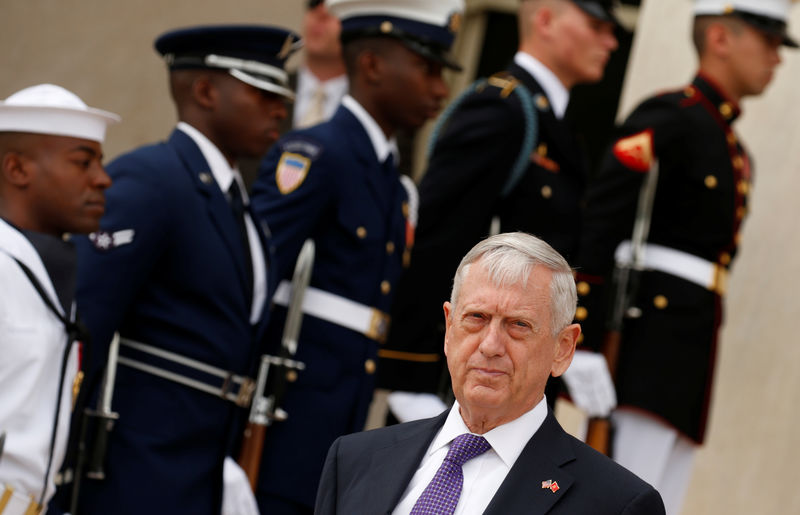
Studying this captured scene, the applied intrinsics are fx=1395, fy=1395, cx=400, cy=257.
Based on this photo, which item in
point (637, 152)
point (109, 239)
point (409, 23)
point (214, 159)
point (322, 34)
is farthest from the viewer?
point (322, 34)

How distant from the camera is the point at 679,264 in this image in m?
5.09

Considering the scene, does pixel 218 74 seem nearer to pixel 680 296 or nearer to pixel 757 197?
pixel 680 296

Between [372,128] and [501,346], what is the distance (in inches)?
84.6

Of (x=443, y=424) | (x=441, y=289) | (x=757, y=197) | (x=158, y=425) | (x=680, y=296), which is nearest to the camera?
(x=443, y=424)

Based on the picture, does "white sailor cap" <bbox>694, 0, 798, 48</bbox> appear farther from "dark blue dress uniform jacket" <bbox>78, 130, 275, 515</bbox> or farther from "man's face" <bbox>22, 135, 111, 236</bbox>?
"man's face" <bbox>22, 135, 111, 236</bbox>

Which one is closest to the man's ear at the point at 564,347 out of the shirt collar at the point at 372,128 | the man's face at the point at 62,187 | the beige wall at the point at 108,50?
the man's face at the point at 62,187

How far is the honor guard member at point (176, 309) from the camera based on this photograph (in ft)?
12.0

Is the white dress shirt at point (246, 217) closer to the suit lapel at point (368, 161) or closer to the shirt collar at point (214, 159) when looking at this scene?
the shirt collar at point (214, 159)

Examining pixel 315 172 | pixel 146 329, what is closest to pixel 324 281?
pixel 315 172

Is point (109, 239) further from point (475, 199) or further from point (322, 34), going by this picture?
point (322, 34)

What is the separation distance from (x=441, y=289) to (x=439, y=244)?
149 mm

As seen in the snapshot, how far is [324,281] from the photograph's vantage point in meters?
4.24

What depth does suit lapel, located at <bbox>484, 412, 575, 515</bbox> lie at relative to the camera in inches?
91.1

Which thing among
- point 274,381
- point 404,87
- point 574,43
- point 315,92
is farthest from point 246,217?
point 315,92
